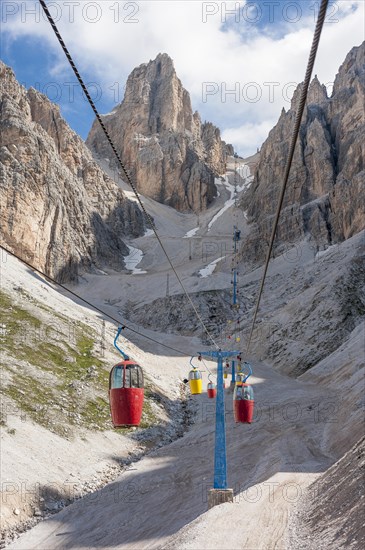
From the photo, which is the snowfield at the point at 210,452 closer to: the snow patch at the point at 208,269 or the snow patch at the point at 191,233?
the snow patch at the point at 208,269

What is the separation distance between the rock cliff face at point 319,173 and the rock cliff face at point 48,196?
135 ft

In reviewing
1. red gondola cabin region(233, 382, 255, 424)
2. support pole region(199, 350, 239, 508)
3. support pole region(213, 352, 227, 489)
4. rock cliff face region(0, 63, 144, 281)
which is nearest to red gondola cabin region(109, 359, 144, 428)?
support pole region(199, 350, 239, 508)

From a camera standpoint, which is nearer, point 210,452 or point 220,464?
point 220,464

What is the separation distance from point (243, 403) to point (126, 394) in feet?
23.8

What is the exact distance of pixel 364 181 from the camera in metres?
115

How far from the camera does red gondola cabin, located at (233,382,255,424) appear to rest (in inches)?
898

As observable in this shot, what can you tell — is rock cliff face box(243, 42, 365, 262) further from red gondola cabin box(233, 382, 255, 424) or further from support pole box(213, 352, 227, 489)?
support pole box(213, 352, 227, 489)

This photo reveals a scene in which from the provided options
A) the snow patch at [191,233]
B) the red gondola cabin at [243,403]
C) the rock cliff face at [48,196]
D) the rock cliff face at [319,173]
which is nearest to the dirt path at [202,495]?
the red gondola cabin at [243,403]

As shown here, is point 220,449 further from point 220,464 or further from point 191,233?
point 191,233

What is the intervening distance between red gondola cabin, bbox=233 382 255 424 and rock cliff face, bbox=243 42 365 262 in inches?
3694

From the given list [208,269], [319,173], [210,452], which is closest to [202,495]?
[210,452]

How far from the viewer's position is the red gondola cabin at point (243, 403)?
22.8 m

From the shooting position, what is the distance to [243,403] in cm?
2281

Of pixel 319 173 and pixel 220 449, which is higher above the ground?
pixel 319 173
